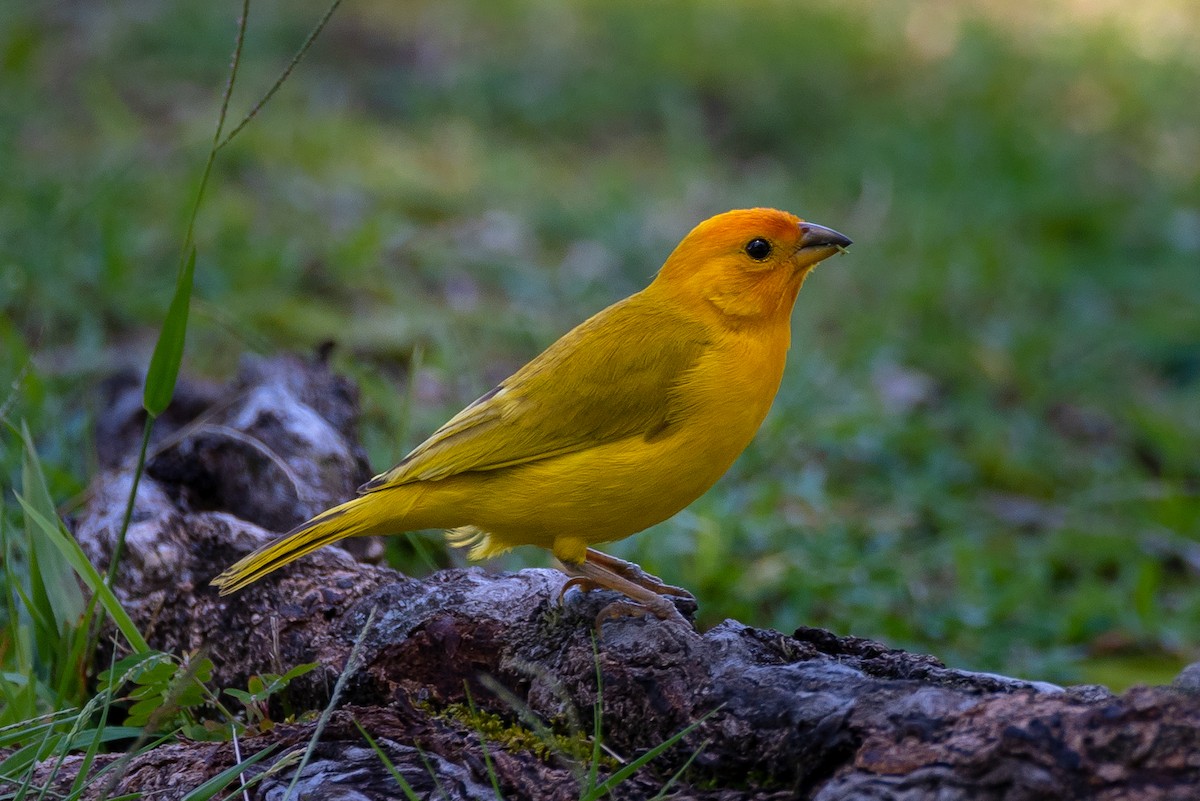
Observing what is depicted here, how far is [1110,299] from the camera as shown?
278 inches

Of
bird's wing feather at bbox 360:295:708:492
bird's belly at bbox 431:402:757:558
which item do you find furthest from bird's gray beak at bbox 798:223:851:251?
bird's belly at bbox 431:402:757:558

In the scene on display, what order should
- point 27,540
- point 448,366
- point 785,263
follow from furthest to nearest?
point 448,366 < point 785,263 < point 27,540

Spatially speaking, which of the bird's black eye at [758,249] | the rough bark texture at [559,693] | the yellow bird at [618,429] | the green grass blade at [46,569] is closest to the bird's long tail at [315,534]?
the yellow bird at [618,429]

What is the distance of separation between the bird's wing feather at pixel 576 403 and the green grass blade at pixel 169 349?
53 cm

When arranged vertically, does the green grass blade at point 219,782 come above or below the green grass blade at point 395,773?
below

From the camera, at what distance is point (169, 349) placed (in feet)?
7.99

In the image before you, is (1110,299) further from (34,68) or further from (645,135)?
(34,68)

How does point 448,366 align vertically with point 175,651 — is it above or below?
above

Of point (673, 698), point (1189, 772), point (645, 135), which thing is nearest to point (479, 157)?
point (645, 135)

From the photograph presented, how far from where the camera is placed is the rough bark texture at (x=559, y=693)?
68.5 inches

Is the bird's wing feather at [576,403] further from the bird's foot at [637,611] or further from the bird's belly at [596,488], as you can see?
the bird's foot at [637,611]

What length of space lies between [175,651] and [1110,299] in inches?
229

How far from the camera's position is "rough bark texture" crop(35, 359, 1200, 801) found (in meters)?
1.74

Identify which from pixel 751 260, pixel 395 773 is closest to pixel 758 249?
pixel 751 260
